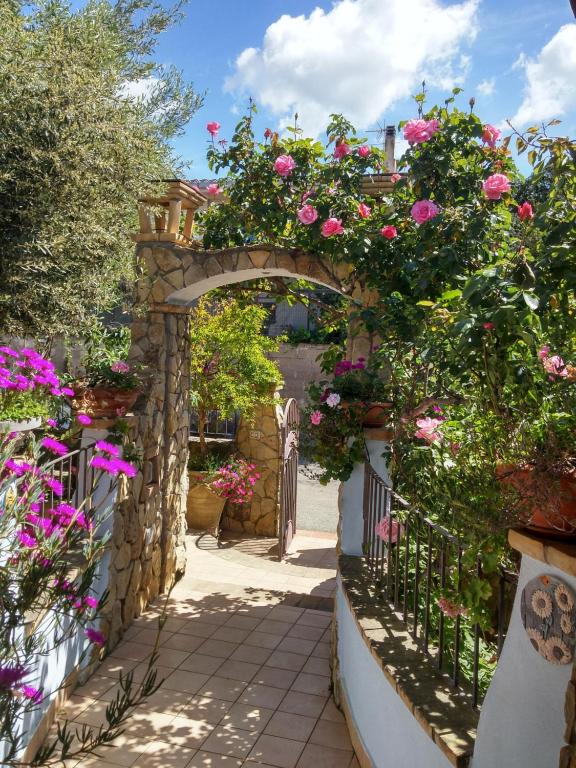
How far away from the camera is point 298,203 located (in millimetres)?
5484

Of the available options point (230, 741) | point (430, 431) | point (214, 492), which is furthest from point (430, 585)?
point (214, 492)

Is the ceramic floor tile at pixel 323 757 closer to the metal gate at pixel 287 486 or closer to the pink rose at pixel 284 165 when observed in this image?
the metal gate at pixel 287 486

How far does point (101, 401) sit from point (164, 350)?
1.16 metres

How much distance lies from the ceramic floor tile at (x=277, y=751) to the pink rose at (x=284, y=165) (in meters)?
4.30

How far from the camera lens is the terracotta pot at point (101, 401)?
15.9 feet

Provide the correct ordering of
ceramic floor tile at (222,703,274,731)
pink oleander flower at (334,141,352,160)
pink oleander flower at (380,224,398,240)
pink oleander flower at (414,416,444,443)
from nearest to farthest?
1. pink oleander flower at (414,416,444,443)
2. ceramic floor tile at (222,703,274,731)
3. pink oleander flower at (380,224,398,240)
4. pink oleander flower at (334,141,352,160)

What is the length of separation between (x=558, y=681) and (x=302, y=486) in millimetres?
10380

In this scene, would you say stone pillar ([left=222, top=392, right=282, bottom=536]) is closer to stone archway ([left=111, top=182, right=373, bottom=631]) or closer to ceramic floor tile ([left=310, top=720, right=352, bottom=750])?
stone archway ([left=111, top=182, right=373, bottom=631])

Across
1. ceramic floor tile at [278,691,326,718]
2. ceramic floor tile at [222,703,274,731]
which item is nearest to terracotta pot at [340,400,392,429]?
ceramic floor tile at [278,691,326,718]

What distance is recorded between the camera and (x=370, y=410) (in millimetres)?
4336

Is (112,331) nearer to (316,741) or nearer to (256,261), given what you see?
(256,261)

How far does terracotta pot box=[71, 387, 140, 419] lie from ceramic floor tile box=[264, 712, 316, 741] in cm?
252

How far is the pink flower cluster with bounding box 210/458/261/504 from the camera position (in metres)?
8.81

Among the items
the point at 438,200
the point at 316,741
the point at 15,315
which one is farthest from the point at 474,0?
the point at 316,741
